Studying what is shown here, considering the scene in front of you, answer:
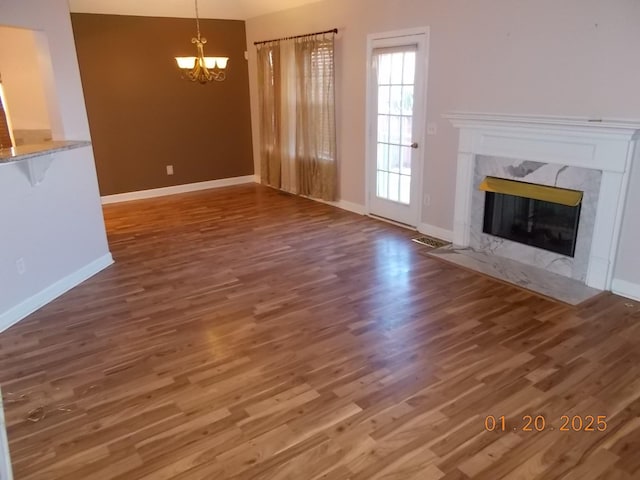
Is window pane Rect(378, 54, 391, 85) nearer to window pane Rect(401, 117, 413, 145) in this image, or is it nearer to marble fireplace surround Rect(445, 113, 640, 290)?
window pane Rect(401, 117, 413, 145)

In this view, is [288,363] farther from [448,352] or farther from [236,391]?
[448,352]

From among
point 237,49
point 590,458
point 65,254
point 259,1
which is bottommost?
point 590,458

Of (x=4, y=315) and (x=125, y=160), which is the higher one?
(x=125, y=160)

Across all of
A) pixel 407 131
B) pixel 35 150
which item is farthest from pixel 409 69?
pixel 35 150

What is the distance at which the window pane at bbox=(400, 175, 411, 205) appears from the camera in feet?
18.1

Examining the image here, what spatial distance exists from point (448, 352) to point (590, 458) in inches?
38.6

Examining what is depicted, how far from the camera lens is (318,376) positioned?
9.10 ft

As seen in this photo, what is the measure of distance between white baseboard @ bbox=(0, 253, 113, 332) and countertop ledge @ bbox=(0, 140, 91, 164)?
3.52 feet

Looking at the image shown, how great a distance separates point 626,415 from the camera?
2396mm

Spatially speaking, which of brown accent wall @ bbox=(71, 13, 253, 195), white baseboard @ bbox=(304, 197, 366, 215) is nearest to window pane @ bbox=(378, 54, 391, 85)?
white baseboard @ bbox=(304, 197, 366, 215)

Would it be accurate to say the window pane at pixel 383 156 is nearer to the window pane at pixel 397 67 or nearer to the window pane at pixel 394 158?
the window pane at pixel 394 158

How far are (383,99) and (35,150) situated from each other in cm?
364

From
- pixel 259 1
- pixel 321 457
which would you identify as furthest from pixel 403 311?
pixel 259 1

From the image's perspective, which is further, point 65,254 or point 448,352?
point 65,254
